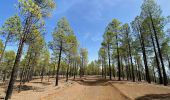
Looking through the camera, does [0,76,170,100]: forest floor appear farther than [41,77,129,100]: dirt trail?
No

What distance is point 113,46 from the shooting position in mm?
35250

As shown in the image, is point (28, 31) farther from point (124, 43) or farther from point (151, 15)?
point (124, 43)

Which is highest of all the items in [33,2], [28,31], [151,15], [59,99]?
[151,15]

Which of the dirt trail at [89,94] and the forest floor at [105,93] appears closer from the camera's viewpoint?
the forest floor at [105,93]

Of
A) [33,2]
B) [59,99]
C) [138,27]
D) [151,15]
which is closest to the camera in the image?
[59,99]

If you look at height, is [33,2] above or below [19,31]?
above

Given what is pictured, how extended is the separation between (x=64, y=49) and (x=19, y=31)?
15.3 m

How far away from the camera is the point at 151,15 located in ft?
82.9

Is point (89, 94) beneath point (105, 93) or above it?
beneath

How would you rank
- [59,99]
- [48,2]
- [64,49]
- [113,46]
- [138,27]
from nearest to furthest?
[59,99] → [48,2] → [64,49] → [138,27] → [113,46]

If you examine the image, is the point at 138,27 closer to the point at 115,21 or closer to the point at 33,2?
the point at 115,21

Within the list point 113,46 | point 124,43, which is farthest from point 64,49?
point 124,43

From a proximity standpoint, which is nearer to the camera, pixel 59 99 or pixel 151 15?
pixel 59 99

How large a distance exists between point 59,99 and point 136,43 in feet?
82.4
